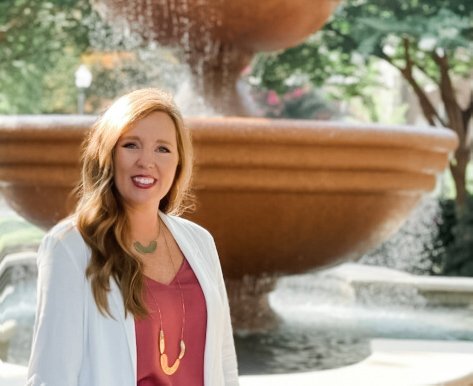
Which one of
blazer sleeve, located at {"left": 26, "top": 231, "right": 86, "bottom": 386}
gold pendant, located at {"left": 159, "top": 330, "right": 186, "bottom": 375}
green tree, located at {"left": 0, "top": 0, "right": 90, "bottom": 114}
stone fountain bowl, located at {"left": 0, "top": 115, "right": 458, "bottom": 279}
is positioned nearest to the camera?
blazer sleeve, located at {"left": 26, "top": 231, "right": 86, "bottom": 386}

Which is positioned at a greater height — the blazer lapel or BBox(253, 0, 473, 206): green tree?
BBox(253, 0, 473, 206): green tree

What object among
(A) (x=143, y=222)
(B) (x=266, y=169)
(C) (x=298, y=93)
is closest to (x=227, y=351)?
(A) (x=143, y=222)

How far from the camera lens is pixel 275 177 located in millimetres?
4570

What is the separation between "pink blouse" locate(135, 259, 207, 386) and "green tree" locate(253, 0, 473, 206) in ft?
38.1

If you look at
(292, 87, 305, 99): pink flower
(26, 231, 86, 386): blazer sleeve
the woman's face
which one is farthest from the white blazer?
(292, 87, 305, 99): pink flower

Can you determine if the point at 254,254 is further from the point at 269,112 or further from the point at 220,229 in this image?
the point at 269,112

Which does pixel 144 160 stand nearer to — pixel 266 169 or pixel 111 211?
pixel 111 211

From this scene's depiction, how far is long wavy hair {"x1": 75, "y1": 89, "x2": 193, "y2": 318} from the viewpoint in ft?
6.11

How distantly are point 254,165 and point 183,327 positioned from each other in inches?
100

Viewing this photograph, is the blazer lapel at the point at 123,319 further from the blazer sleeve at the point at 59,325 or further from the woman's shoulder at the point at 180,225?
the woman's shoulder at the point at 180,225

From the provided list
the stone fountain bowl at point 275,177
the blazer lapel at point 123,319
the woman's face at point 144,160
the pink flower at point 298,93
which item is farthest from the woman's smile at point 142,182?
the pink flower at point 298,93

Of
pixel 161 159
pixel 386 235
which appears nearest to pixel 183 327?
pixel 161 159

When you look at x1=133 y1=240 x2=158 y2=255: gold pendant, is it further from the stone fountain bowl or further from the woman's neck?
the stone fountain bowl

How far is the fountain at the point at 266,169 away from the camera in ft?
14.7
